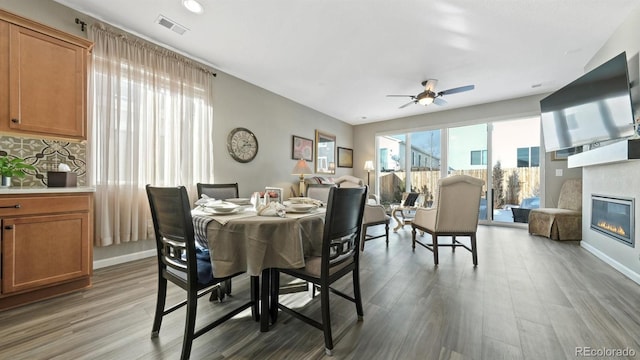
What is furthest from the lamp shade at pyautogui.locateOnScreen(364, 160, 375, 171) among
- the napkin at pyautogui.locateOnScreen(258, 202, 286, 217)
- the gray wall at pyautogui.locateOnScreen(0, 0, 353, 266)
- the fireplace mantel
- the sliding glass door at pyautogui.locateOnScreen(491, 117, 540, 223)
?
the napkin at pyautogui.locateOnScreen(258, 202, 286, 217)

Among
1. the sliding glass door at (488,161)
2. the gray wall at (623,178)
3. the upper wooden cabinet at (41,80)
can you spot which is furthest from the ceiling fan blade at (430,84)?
the upper wooden cabinet at (41,80)

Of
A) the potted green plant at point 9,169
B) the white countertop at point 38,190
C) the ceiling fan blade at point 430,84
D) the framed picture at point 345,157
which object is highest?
the ceiling fan blade at point 430,84

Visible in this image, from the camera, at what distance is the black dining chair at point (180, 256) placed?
45.9 inches

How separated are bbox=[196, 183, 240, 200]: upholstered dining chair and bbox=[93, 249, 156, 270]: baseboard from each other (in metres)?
0.92

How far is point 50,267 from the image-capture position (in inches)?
71.9

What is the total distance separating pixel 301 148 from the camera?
5.23 meters

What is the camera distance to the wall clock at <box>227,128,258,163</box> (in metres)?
3.80

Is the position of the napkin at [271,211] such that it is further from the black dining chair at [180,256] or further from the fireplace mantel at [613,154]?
the fireplace mantel at [613,154]

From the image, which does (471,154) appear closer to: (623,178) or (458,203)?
(623,178)

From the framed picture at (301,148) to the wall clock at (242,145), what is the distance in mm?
1036

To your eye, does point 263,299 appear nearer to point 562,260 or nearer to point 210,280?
point 210,280

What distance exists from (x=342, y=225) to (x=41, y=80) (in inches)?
109

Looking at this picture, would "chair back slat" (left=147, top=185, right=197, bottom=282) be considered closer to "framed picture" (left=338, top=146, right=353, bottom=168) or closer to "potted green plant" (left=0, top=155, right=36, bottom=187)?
"potted green plant" (left=0, top=155, right=36, bottom=187)

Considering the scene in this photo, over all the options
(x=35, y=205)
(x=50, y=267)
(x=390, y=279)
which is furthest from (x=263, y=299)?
(x=35, y=205)
